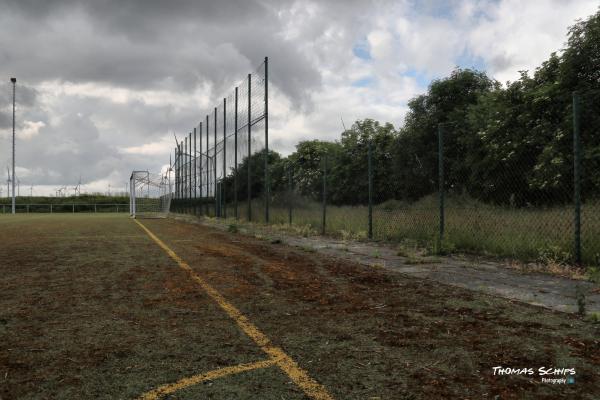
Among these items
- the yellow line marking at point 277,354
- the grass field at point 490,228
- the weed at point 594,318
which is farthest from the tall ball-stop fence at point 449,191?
the yellow line marking at point 277,354

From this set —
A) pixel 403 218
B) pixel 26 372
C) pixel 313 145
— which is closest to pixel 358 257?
pixel 403 218

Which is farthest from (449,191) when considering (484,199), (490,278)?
(490,278)

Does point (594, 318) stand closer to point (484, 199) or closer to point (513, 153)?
point (484, 199)

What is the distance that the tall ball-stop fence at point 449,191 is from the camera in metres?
8.41

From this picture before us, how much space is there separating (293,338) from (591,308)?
3.14 meters

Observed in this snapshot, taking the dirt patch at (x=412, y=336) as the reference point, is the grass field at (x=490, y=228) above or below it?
above

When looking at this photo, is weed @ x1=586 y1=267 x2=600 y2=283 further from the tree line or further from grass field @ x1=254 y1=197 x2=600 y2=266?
the tree line

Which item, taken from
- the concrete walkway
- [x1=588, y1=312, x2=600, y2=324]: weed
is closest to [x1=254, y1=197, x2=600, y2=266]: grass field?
the concrete walkway

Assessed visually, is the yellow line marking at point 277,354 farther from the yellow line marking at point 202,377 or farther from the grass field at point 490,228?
the grass field at point 490,228

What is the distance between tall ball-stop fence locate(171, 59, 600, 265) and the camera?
841cm

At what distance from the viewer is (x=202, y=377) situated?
10.3ft

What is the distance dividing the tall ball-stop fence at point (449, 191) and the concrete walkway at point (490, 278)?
0.87 metres

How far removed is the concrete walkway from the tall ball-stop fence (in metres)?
0.87

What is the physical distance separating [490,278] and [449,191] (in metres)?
5.26
